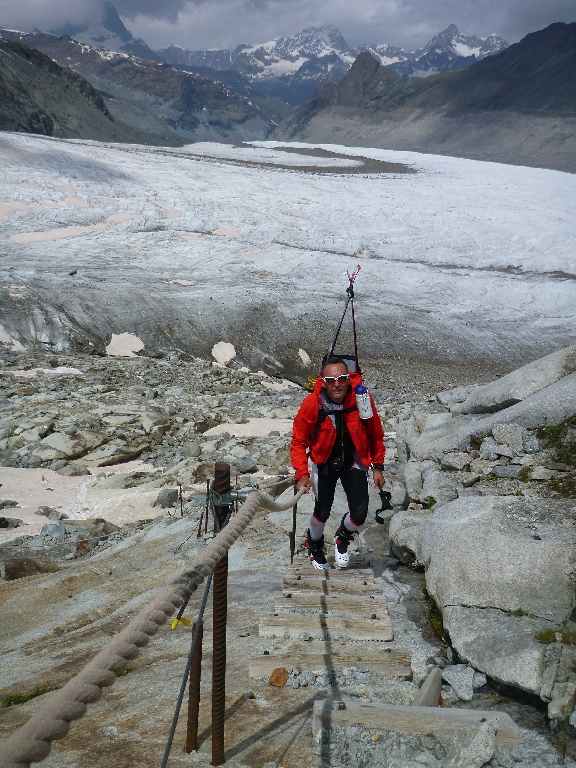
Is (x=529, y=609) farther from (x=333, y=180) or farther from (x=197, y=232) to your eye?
(x=333, y=180)

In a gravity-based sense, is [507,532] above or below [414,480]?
below

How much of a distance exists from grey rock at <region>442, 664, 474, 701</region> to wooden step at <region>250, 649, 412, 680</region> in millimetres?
251

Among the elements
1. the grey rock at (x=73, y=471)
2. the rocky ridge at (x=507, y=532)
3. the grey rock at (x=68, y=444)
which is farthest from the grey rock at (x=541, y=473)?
the grey rock at (x=68, y=444)

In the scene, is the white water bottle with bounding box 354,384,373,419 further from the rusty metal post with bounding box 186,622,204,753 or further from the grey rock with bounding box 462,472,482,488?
the rusty metal post with bounding box 186,622,204,753

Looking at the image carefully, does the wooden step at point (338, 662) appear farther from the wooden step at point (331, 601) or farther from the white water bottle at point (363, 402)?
the white water bottle at point (363, 402)

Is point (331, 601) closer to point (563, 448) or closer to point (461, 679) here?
point (461, 679)

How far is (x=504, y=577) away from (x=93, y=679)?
11.6ft

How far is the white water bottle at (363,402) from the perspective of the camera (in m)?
5.00

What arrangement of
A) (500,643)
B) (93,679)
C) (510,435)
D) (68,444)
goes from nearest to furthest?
(93,679), (500,643), (510,435), (68,444)

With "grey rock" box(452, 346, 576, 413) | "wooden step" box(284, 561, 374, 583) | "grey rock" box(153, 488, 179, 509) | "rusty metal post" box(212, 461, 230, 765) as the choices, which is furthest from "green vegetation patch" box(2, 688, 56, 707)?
"grey rock" box(452, 346, 576, 413)

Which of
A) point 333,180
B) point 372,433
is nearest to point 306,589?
point 372,433

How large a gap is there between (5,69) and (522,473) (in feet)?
282

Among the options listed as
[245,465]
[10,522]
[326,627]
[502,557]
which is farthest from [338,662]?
[245,465]

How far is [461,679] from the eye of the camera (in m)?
3.62
